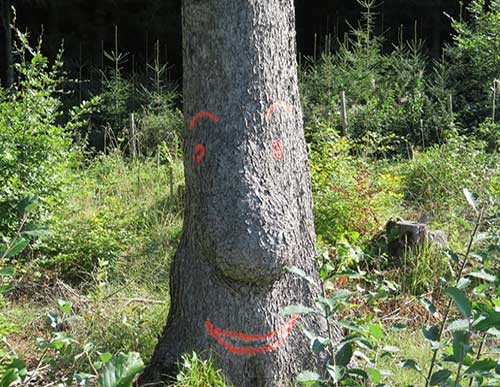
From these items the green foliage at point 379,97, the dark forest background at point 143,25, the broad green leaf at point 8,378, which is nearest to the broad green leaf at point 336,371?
the broad green leaf at point 8,378

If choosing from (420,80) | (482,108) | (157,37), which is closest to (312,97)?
(420,80)

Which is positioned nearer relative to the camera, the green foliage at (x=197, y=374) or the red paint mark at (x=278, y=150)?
the green foliage at (x=197, y=374)

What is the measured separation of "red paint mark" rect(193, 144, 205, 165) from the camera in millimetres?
3404

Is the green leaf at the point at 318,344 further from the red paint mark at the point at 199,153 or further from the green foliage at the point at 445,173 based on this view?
the green foliage at the point at 445,173

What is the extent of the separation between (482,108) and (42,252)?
6.32 meters

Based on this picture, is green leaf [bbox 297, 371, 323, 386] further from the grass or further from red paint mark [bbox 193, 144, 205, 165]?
the grass

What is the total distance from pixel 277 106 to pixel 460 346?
5.41 feet

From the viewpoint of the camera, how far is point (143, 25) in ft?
44.9

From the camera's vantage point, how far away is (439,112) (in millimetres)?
9312

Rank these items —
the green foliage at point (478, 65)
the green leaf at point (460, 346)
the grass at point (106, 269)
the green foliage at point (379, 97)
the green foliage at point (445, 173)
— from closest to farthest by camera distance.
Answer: the green leaf at point (460, 346) → the grass at point (106, 269) → the green foliage at point (445, 173) → the green foliage at point (379, 97) → the green foliage at point (478, 65)

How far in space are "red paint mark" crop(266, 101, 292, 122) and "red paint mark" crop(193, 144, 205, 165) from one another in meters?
0.33

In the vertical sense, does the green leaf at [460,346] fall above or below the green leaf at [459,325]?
below

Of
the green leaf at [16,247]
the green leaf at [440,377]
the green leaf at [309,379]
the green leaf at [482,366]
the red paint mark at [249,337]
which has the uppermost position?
the green leaf at [16,247]

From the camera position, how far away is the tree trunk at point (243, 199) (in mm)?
3305
